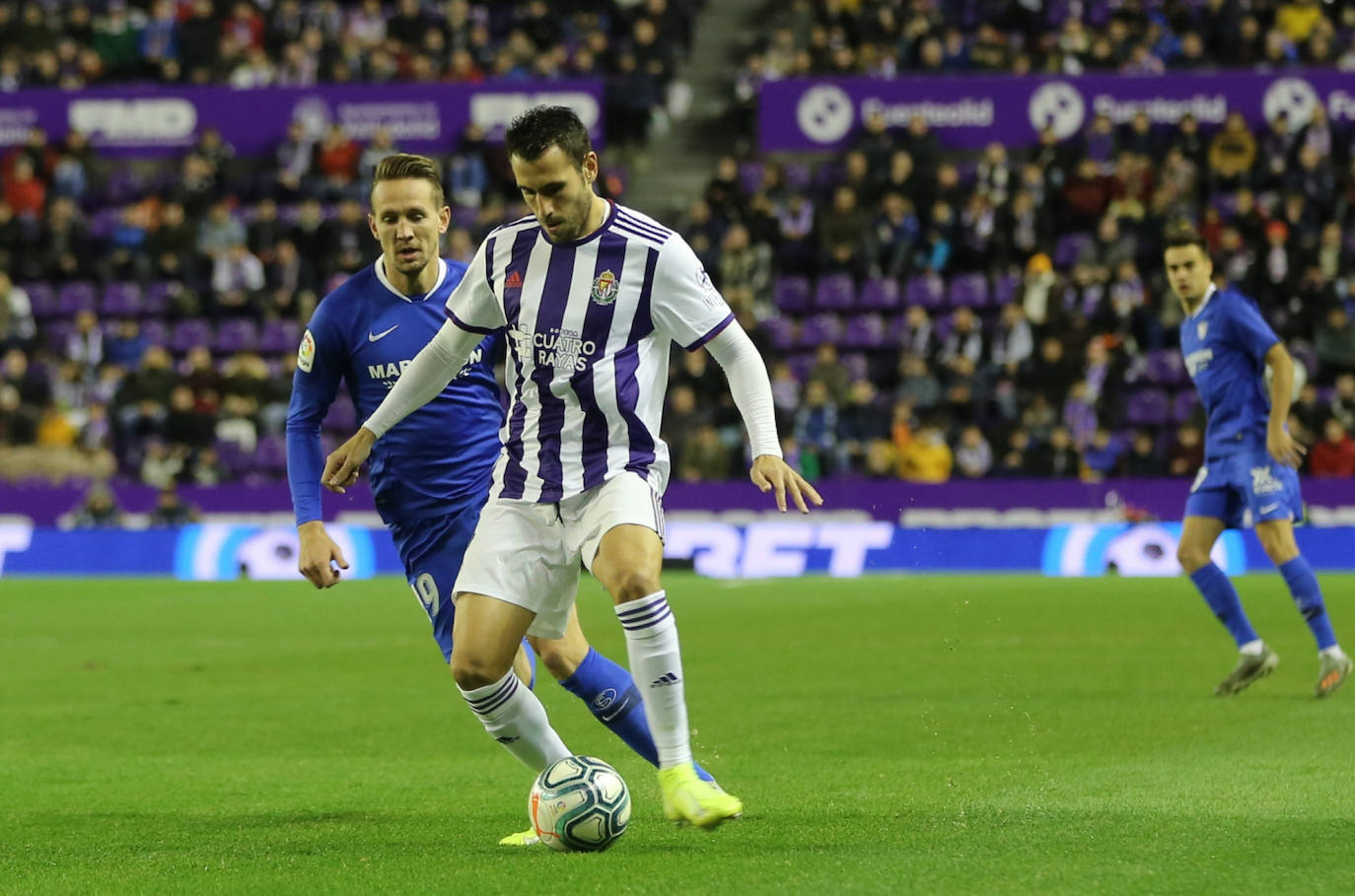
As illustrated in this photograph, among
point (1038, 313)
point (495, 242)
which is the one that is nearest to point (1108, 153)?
point (1038, 313)

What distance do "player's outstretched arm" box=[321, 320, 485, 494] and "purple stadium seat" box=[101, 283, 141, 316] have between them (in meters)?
18.8

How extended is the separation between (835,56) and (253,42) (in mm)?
8350

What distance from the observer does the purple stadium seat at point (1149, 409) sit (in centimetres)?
2042

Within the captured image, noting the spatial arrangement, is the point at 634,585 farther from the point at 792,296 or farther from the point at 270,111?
the point at 270,111

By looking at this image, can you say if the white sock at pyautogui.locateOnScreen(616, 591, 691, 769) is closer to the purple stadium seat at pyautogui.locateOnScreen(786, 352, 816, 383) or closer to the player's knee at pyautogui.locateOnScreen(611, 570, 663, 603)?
the player's knee at pyautogui.locateOnScreen(611, 570, 663, 603)

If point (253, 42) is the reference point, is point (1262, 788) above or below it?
below

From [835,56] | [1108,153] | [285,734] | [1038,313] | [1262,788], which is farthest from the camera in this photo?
[835,56]

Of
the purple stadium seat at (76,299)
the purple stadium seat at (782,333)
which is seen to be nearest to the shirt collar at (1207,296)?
the purple stadium seat at (782,333)

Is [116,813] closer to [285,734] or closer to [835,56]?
[285,734]

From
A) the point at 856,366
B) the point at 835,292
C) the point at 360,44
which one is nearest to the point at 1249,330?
the point at 856,366

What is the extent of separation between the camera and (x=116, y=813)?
6684 mm

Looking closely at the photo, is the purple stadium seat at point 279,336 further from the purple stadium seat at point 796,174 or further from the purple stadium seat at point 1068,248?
the purple stadium seat at point 1068,248

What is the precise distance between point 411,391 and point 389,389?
2.38 feet

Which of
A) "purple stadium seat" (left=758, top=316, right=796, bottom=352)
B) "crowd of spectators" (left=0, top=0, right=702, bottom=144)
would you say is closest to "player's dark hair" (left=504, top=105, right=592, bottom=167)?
"purple stadium seat" (left=758, top=316, right=796, bottom=352)
